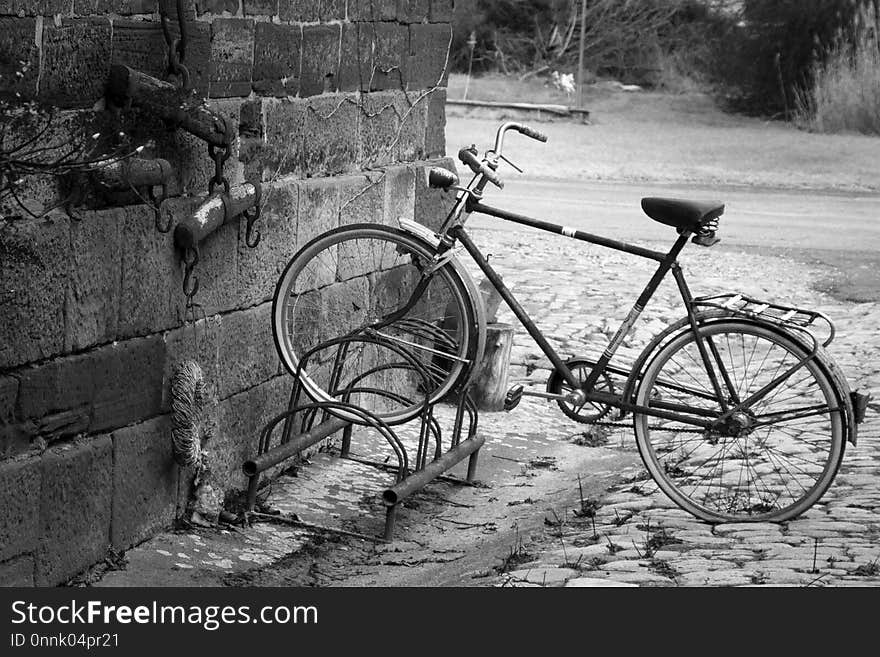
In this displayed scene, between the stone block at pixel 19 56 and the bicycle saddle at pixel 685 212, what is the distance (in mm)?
2337

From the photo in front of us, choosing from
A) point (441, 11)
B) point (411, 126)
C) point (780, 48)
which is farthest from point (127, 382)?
point (780, 48)

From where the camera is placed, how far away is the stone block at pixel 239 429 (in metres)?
5.21

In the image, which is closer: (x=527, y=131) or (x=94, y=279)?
(x=94, y=279)

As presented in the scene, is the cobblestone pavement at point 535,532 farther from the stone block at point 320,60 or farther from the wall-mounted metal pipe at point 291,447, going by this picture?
the stone block at point 320,60

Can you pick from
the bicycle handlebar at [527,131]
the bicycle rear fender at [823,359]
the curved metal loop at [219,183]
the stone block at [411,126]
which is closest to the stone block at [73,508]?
the curved metal loop at [219,183]

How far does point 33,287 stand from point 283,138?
1.73 m

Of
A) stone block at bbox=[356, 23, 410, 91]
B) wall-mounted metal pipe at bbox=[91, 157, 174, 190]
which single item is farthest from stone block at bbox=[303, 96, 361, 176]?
wall-mounted metal pipe at bbox=[91, 157, 174, 190]

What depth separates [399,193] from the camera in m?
6.58

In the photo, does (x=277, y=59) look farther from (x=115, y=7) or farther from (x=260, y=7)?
(x=115, y=7)

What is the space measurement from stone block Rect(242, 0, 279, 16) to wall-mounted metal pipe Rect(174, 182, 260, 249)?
2.13 ft

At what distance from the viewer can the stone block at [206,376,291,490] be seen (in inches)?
205

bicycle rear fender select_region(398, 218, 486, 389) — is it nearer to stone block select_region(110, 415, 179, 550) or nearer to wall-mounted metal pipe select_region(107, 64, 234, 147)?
wall-mounted metal pipe select_region(107, 64, 234, 147)

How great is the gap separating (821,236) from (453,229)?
828cm

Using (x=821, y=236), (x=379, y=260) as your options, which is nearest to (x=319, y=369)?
(x=379, y=260)
